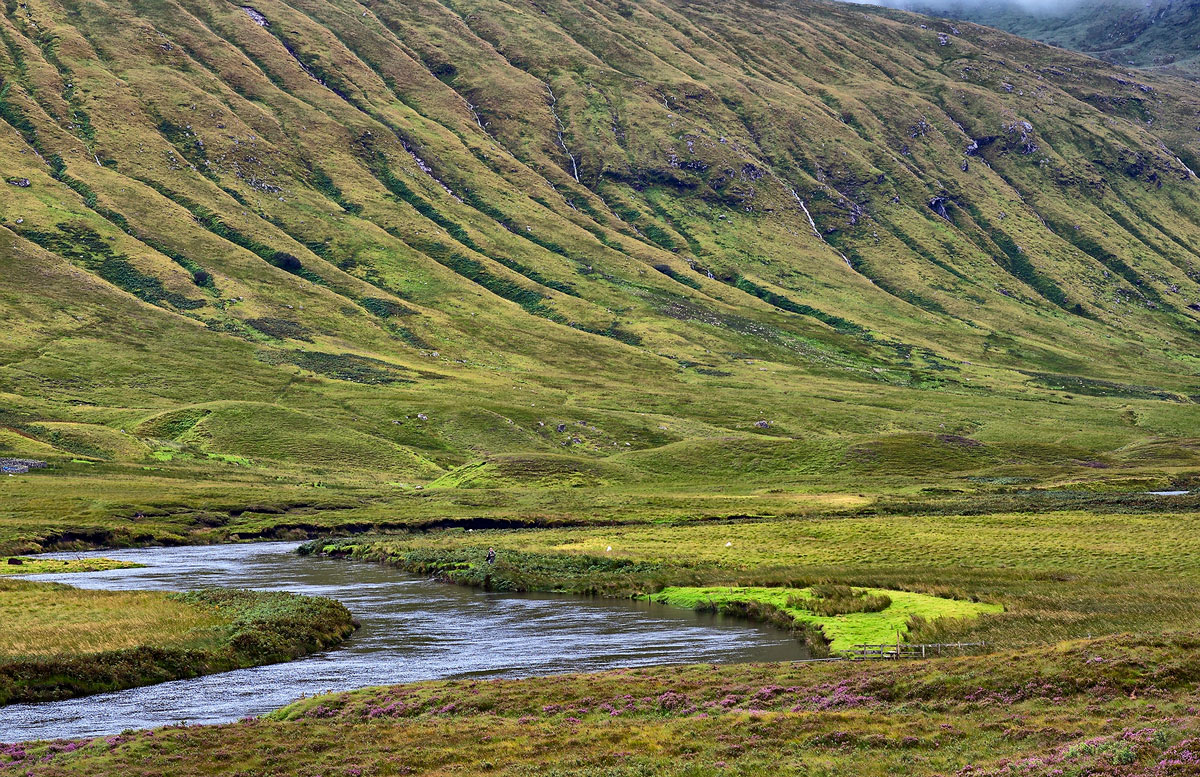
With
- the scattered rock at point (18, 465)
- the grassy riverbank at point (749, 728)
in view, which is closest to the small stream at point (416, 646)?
the grassy riverbank at point (749, 728)

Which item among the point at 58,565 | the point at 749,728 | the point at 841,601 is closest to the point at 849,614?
the point at 841,601

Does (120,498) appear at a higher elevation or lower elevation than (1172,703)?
higher

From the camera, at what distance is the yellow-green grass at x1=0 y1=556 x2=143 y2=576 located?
87.9 metres

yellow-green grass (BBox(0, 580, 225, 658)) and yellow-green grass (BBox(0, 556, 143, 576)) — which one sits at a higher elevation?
yellow-green grass (BBox(0, 556, 143, 576))

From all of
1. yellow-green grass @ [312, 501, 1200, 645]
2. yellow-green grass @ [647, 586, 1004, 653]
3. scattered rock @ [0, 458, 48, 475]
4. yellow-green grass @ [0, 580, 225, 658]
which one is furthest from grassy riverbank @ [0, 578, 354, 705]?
scattered rock @ [0, 458, 48, 475]

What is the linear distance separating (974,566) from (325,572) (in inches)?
2198

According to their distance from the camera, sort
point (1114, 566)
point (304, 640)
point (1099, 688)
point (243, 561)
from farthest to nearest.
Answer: point (243, 561) → point (1114, 566) → point (304, 640) → point (1099, 688)

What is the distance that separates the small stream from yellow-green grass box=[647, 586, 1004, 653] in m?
1.94

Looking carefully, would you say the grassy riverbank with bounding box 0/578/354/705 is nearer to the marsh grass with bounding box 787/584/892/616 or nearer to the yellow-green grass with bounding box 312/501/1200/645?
the yellow-green grass with bounding box 312/501/1200/645

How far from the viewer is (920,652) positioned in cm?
4634

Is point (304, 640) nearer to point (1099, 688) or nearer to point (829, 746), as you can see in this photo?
point (829, 746)

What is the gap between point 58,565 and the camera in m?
92.1

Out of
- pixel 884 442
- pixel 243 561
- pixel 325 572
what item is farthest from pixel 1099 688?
pixel 884 442

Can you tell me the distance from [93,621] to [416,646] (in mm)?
17596
